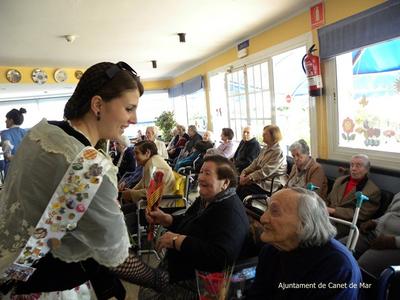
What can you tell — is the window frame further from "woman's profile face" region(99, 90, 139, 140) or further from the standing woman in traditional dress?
the standing woman in traditional dress

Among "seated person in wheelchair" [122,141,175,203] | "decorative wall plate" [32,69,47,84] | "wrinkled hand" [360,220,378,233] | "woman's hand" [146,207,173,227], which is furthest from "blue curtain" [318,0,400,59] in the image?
"decorative wall plate" [32,69,47,84]

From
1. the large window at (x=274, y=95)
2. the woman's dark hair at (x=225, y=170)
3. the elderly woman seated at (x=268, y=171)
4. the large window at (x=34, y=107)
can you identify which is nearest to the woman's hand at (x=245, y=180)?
the elderly woman seated at (x=268, y=171)

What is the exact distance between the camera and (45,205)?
73cm

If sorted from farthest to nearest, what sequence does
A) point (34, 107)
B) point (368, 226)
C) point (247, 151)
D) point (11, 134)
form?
point (34, 107)
point (11, 134)
point (247, 151)
point (368, 226)

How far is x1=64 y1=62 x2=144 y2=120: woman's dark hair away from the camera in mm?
861

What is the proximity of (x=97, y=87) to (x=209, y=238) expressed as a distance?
922 millimetres

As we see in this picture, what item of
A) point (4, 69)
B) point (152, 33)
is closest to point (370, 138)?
point (152, 33)

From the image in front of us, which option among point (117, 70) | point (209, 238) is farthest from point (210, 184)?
point (117, 70)

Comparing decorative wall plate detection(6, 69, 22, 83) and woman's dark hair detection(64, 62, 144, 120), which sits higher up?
decorative wall plate detection(6, 69, 22, 83)

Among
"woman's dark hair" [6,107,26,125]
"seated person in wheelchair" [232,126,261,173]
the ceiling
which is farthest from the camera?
"woman's dark hair" [6,107,26,125]

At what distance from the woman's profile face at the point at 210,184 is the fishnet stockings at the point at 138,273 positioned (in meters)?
0.67

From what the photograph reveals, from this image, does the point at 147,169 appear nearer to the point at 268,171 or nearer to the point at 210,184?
the point at 210,184

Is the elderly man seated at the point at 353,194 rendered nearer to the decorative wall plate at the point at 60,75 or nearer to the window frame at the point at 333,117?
the window frame at the point at 333,117

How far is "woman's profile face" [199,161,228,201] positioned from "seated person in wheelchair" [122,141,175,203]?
106cm
